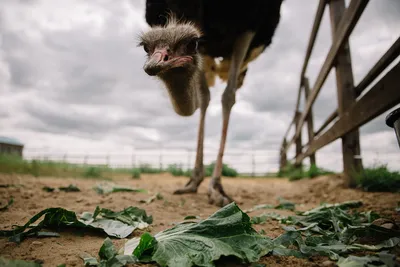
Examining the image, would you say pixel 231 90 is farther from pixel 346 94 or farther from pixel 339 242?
pixel 339 242

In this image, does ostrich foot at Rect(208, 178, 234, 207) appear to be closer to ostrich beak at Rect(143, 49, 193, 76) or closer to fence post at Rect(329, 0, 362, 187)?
ostrich beak at Rect(143, 49, 193, 76)

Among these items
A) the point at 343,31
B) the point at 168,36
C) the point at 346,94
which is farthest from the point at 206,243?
the point at 346,94

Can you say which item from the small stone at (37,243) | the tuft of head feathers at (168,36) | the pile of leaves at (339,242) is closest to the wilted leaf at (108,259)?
the small stone at (37,243)

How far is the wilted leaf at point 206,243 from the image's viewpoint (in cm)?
121

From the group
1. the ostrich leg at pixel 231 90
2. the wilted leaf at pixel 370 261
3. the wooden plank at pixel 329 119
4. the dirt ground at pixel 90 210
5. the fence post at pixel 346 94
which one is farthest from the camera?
the wooden plank at pixel 329 119

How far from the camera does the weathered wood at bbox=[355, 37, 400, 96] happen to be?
2245mm

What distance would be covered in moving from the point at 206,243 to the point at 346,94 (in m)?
3.10

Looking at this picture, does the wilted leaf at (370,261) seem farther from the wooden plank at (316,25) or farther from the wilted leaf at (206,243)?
the wooden plank at (316,25)

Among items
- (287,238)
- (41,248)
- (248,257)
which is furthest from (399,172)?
(41,248)

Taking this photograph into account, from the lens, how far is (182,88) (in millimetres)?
2674

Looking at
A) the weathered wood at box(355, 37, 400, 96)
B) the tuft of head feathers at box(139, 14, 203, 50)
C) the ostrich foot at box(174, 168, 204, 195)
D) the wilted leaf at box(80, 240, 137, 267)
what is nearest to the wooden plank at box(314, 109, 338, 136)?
the weathered wood at box(355, 37, 400, 96)

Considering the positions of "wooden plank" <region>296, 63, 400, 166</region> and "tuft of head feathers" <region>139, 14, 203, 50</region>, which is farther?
"tuft of head feathers" <region>139, 14, 203, 50</region>

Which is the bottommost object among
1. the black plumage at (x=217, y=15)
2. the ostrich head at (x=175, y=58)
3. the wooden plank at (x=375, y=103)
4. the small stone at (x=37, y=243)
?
the small stone at (x=37, y=243)

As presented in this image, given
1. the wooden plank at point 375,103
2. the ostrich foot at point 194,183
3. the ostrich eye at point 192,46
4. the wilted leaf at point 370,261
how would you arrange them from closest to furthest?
1. the wilted leaf at point 370,261
2. the wooden plank at point 375,103
3. the ostrich eye at point 192,46
4. the ostrich foot at point 194,183
